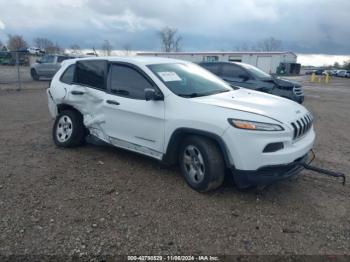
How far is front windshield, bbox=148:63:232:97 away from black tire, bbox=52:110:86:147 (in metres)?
1.82

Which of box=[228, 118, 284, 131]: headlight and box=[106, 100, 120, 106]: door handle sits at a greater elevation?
box=[106, 100, 120, 106]: door handle

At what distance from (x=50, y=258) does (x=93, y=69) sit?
131 inches

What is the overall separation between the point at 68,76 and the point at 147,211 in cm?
327

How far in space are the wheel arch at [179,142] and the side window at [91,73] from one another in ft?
5.36

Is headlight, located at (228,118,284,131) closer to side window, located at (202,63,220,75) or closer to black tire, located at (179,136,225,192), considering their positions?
black tire, located at (179,136,225,192)

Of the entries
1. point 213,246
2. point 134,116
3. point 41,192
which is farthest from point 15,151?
point 213,246

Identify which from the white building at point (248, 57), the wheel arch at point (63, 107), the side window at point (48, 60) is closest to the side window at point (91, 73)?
the wheel arch at point (63, 107)

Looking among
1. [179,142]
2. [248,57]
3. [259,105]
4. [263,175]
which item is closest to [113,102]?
[179,142]

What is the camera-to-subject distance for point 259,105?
13.2 feet

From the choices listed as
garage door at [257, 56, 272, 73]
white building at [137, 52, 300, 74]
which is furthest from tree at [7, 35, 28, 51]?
garage door at [257, 56, 272, 73]

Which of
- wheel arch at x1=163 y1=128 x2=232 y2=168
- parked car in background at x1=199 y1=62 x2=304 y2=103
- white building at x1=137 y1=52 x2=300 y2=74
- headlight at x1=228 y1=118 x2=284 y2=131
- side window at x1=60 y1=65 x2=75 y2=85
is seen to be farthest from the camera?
white building at x1=137 y1=52 x2=300 y2=74

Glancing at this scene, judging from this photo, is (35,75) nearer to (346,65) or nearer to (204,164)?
(204,164)

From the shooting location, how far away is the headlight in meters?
3.55

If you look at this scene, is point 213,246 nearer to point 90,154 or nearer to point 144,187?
point 144,187
